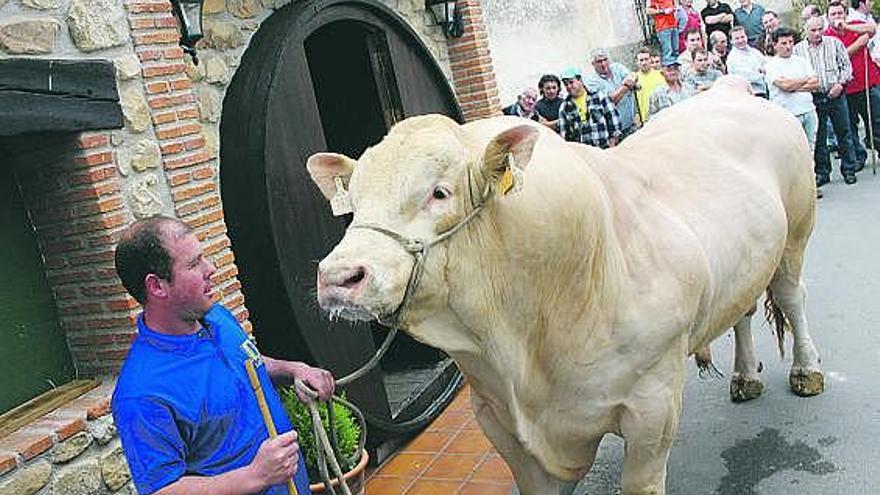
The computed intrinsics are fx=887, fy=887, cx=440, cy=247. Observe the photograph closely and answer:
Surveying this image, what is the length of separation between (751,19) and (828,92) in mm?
4411

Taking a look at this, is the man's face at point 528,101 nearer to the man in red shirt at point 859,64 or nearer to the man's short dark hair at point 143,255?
the man in red shirt at point 859,64

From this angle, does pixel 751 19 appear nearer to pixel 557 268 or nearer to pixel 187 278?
pixel 557 268

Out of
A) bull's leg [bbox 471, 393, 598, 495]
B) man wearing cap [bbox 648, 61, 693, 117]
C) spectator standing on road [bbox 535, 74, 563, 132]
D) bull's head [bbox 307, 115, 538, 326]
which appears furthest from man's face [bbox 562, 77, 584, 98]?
bull's head [bbox 307, 115, 538, 326]

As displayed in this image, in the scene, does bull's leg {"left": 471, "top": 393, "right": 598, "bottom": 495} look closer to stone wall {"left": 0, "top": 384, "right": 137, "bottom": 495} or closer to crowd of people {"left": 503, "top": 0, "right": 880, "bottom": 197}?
stone wall {"left": 0, "top": 384, "right": 137, "bottom": 495}

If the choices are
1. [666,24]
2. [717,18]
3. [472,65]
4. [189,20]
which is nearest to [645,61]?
[472,65]

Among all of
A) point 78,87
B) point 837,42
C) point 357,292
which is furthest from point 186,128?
point 837,42

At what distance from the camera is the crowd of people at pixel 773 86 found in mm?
8781

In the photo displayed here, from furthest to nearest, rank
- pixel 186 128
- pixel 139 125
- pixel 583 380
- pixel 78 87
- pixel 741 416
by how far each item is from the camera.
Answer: pixel 741 416 < pixel 186 128 < pixel 139 125 < pixel 78 87 < pixel 583 380

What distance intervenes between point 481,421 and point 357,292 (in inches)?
48.9

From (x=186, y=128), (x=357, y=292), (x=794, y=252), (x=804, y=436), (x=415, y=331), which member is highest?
(x=186, y=128)

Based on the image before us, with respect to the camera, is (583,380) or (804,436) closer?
(583,380)

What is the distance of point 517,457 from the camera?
3.34 meters

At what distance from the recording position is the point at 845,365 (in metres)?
5.20

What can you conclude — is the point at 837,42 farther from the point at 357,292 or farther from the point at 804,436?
the point at 357,292
